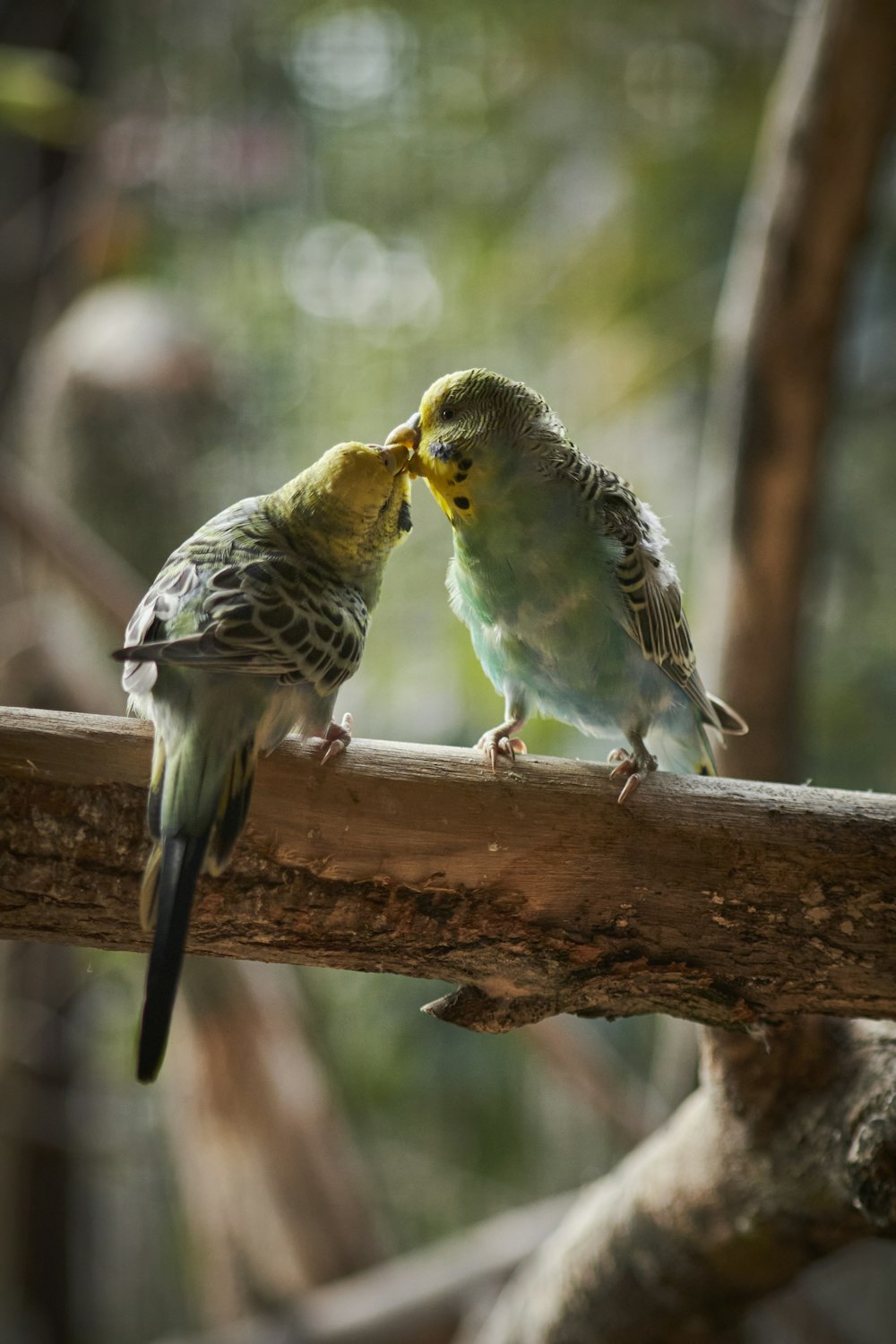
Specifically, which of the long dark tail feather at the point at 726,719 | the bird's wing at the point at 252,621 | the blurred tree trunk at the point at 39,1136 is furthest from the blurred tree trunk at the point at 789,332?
the blurred tree trunk at the point at 39,1136

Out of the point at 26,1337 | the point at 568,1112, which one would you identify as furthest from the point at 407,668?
the point at 26,1337

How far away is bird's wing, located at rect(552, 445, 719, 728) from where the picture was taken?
2.21m

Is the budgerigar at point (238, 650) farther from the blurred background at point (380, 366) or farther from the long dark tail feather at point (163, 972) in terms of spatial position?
the blurred background at point (380, 366)

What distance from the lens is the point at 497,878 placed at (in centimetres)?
178

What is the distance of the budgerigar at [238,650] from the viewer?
1506 millimetres

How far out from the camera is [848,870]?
185cm

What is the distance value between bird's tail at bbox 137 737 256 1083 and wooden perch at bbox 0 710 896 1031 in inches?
4.8

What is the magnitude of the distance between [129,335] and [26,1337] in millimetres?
4737

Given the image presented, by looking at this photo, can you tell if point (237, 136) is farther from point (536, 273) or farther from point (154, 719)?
point (154, 719)

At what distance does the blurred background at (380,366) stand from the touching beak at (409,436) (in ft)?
7.23

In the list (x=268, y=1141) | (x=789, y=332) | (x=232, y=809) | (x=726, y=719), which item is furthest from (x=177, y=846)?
(x=268, y=1141)

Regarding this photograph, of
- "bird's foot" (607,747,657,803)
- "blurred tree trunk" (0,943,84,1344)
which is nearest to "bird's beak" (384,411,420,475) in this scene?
"bird's foot" (607,747,657,803)

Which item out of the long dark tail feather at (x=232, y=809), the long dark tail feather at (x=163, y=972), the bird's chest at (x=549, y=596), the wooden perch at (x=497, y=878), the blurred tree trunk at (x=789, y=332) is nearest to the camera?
the long dark tail feather at (x=163, y=972)

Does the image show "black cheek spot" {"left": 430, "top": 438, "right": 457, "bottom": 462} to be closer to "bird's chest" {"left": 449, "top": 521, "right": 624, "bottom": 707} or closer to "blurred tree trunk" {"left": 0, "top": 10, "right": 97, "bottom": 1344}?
"bird's chest" {"left": 449, "top": 521, "right": 624, "bottom": 707}
